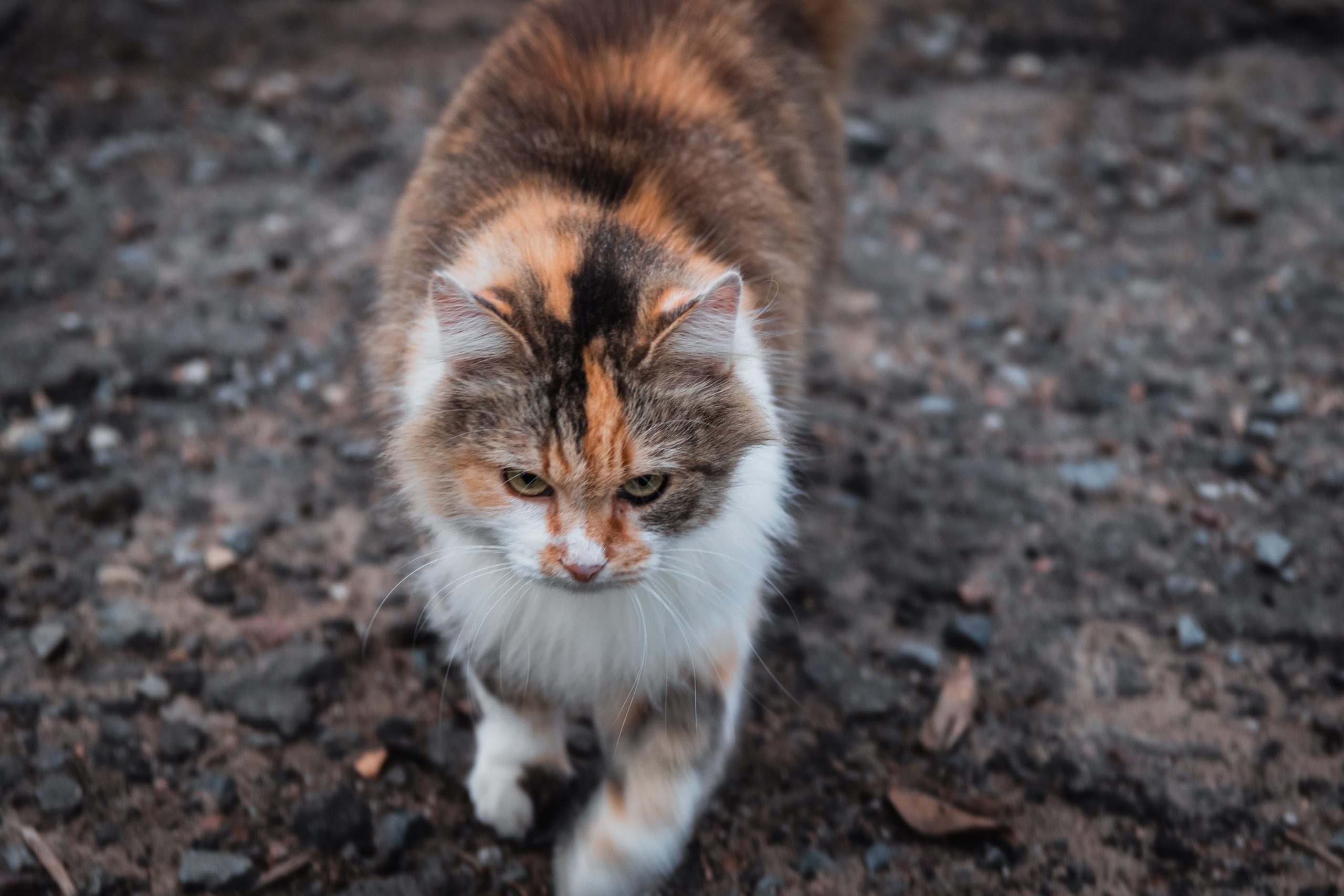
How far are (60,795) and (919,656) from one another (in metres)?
2.27

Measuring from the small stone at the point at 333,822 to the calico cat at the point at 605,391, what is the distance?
0.91 ft

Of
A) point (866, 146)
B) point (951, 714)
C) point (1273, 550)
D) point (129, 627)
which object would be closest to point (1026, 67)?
point (866, 146)

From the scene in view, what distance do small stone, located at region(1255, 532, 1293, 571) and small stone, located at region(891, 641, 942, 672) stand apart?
109cm

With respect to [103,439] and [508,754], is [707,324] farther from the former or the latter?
[103,439]

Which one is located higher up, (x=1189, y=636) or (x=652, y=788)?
(x=652, y=788)

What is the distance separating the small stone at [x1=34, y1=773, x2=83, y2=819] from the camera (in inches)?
106

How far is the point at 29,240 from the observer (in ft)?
14.9

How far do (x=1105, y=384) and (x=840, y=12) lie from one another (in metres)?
1.71

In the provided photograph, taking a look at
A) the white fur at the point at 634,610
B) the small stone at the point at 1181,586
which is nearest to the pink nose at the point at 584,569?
the white fur at the point at 634,610

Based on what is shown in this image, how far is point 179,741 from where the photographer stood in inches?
113

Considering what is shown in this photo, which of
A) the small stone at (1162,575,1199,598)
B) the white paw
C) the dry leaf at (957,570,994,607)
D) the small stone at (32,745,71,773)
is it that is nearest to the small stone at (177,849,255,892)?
the small stone at (32,745,71,773)

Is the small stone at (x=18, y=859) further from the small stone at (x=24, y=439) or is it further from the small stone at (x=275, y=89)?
the small stone at (x=275, y=89)

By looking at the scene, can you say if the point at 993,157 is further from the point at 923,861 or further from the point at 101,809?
the point at 101,809

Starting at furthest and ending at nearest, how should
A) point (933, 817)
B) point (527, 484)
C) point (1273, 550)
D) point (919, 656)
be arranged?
point (1273, 550)
point (919, 656)
point (933, 817)
point (527, 484)
